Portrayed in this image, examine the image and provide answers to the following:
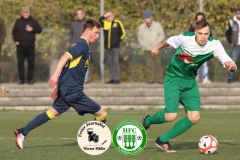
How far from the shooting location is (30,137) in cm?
1193

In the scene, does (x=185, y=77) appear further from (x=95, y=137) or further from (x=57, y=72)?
(x=57, y=72)

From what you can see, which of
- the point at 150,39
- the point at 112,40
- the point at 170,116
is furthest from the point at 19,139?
the point at 150,39

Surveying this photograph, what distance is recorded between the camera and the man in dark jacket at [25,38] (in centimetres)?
1780

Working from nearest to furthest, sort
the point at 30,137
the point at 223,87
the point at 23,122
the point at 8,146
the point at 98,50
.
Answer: the point at 8,146 → the point at 30,137 → the point at 23,122 → the point at 223,87 → the point at 98,50

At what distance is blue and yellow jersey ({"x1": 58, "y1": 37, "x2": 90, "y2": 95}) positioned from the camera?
985 cm

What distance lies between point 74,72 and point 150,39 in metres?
8.32

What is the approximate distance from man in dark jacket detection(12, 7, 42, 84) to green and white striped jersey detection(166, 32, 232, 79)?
8.35 m

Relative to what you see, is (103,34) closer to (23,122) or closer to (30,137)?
(23,122)

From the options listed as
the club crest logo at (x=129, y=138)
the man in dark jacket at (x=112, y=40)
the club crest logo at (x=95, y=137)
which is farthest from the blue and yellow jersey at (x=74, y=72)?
the man in dark jacket at (x=112, y=40)

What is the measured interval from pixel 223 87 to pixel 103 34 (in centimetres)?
320

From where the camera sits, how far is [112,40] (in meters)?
18.0

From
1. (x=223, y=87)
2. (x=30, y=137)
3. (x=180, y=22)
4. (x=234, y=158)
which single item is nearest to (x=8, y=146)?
(x=30, y=137)

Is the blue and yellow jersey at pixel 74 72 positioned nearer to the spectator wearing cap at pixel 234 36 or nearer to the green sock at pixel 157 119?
the green sock at pixel 157 119

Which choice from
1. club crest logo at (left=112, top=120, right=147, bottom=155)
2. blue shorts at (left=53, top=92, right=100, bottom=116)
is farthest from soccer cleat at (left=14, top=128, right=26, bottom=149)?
club crest logo at (left=112, top=120, right=147, bottom=155)
